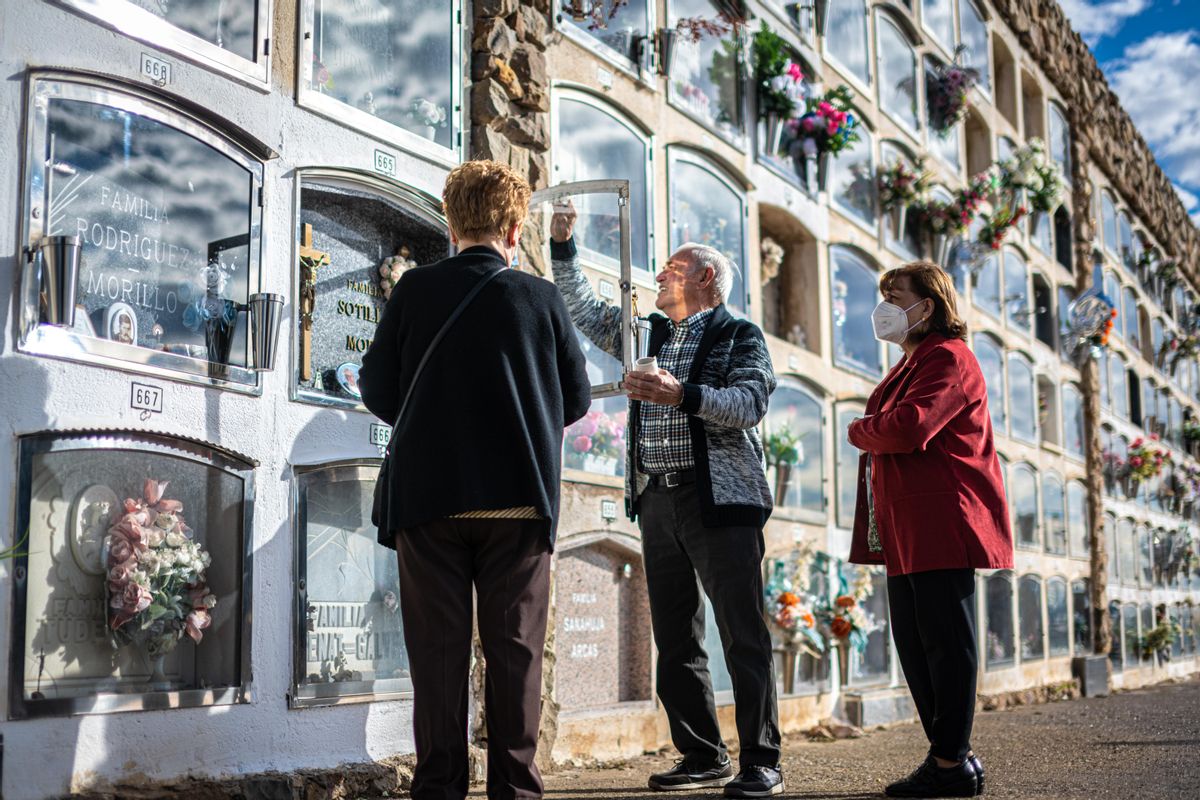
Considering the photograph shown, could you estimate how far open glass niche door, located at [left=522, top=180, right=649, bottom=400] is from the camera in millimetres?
4008

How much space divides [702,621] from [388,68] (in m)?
2.24

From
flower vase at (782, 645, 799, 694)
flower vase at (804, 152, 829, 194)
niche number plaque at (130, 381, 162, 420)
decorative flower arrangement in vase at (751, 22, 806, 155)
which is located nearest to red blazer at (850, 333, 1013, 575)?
niche number plaque at (130, 381, 162, 420)

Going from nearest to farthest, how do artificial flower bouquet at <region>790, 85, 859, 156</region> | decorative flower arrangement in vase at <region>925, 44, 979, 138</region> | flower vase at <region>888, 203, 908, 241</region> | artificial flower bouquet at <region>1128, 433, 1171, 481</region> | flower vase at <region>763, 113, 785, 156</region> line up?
flower vase at <region>763, 113, 785, 156</region>
artificial flower bouquet at <region>790, 85, 859, 156</region>
flower vase at <region>888, 203, 908, 241</region>
decorative flower arrangement in vase at <region>925, 44, 979, 138</region>
artificial flower bouquet at <region>1128, 433, 1171, 481</region>

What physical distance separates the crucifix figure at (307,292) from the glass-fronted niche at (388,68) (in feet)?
1.46

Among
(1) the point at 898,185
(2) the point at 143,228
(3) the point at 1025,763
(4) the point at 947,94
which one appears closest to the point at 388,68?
(2) the point at 143,228

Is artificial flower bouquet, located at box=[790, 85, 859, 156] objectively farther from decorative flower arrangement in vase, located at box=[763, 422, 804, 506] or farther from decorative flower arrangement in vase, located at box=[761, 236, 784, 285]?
decorative flower arrangement in vase, located at box=[763, 422, 804, 506]

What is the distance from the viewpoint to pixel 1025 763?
4.70 m

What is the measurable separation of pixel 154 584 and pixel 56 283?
0.82 m

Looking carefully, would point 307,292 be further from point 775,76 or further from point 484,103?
point 775,76

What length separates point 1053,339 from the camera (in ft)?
43.0

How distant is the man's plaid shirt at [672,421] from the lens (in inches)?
146

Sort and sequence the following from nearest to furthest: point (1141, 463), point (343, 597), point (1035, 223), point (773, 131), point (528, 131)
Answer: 1. point (343, 597)
2. point (528, 131)
3. point (773, 131)
4. point (1035, 223)
5. point (1141, 463)

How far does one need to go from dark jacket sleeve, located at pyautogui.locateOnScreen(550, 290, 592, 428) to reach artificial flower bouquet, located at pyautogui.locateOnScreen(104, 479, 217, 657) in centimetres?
119

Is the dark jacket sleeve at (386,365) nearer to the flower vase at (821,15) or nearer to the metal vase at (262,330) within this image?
the metal vase at (262,330)
